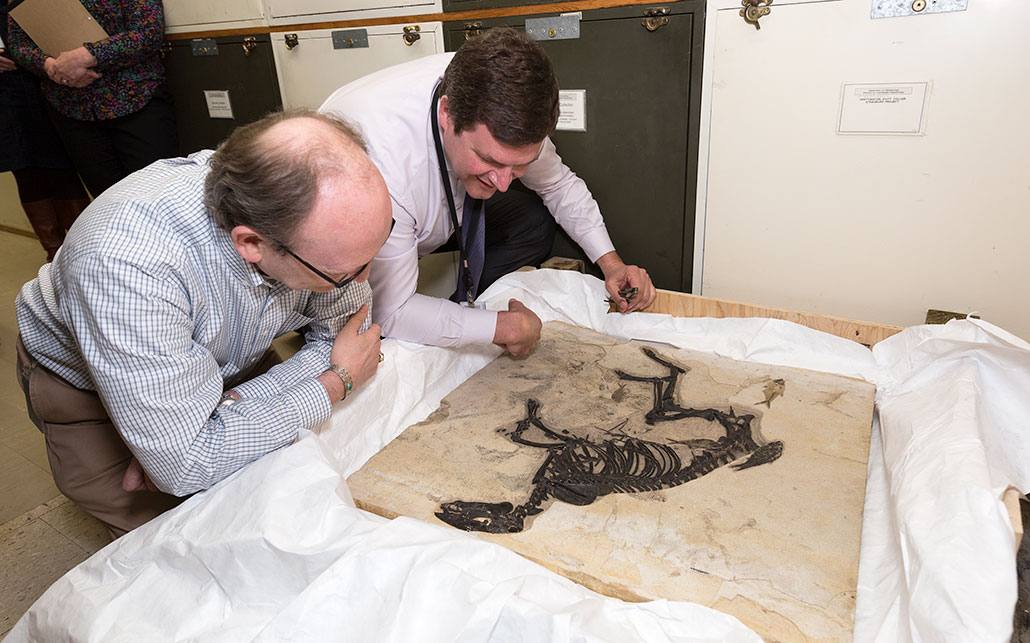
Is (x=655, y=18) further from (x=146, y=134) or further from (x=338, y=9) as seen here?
(x=146, y=134)

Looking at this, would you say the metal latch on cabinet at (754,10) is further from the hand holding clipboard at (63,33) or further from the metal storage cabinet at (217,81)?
the hand holding clipboard at (63,33)

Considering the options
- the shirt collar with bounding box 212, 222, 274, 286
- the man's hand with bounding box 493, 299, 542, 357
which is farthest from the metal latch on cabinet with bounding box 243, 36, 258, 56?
the shirt collar with bounding box 212, 222, 274, 286

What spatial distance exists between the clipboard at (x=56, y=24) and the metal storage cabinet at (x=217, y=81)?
16.7 inches

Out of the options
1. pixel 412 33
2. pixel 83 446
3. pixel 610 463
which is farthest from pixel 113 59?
pixel 610 463

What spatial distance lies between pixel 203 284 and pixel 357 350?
38cm

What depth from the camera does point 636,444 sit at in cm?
149

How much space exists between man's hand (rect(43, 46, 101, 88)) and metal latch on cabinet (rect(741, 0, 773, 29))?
2.54 meters

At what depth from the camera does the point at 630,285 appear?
2.12 metres

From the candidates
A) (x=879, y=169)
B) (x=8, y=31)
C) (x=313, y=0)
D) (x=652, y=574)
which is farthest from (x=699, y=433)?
(x=8, y=31)

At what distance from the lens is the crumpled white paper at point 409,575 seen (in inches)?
38.1

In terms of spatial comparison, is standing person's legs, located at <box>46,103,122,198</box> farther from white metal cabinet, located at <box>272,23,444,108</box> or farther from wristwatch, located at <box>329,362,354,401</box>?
wristwatch, located at <box>329,362,354,401</box>

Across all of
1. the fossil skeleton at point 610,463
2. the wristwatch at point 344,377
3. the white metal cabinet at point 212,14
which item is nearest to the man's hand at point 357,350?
the wristwatch at point 344,377

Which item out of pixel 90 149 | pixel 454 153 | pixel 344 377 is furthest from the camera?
pixel 90 149

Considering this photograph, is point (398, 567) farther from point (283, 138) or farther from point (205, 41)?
point (205, 41)
